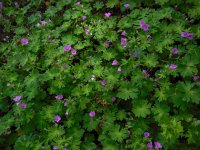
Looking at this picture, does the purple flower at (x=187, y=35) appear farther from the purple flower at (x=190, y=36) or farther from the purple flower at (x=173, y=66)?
the purple flower at (x=173, y=66)

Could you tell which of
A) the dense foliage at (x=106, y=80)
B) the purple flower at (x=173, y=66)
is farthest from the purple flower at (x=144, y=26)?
the purple flower at (x=173, y=66)

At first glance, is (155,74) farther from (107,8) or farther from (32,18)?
(32,18)

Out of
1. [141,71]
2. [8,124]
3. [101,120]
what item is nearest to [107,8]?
[141,71]

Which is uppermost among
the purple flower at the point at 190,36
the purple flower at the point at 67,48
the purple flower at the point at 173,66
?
the purple flower at the point at 190,36

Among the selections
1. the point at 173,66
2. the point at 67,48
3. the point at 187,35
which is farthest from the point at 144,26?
the point at 67,48

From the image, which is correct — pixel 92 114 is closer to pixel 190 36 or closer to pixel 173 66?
pixel 173 66

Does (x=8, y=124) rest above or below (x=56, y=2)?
below

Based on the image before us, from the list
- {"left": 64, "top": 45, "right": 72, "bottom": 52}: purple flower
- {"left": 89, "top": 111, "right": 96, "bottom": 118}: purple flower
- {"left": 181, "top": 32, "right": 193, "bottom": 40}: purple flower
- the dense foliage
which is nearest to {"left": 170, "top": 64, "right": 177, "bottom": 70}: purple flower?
the dense foliage

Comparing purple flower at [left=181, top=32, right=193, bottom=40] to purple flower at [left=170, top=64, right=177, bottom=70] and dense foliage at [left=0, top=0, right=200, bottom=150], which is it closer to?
dense foliage at [left=0, top=0, right=200, bottom=150]
